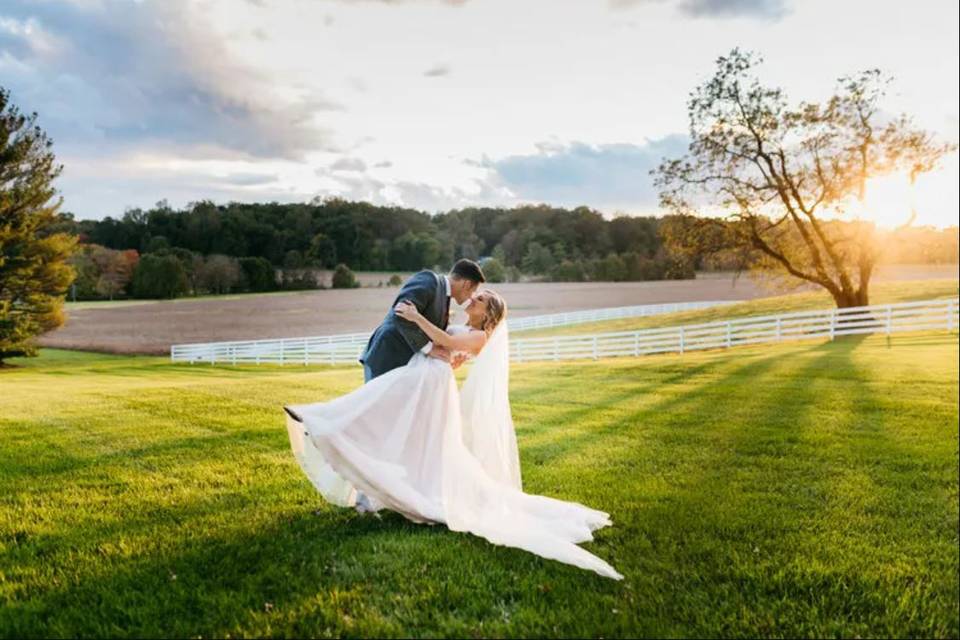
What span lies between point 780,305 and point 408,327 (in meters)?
26.8

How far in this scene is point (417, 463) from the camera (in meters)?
5.39

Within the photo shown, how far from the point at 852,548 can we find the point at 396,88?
262 inches

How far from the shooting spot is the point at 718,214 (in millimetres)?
22062

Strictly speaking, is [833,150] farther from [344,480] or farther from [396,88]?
[344,480]

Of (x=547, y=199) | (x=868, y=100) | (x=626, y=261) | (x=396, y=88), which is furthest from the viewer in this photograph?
(x=868, y=100)

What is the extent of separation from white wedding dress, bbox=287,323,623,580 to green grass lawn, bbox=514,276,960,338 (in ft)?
64.0

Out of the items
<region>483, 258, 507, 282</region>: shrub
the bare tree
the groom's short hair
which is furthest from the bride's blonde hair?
the bare tree

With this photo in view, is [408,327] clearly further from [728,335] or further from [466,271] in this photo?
[728,335]

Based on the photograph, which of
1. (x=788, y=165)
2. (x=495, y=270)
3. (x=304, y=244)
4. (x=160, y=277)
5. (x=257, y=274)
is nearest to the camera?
(x=160, y=277)

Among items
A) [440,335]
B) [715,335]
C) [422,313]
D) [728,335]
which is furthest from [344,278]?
[715,335]

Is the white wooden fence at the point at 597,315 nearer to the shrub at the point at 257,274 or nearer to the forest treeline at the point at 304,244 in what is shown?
the forest treeline at the point at 304,244

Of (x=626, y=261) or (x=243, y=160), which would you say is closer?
(x=243, y=160)

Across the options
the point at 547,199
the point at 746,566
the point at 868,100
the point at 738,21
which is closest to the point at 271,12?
the point at 547,199

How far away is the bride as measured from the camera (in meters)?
5.15
